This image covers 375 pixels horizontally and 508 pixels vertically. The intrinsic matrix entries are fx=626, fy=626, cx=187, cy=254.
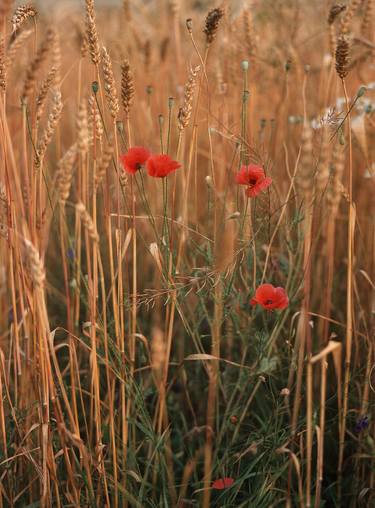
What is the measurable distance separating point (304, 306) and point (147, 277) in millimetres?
1072

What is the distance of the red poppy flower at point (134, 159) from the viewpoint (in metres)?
0.92

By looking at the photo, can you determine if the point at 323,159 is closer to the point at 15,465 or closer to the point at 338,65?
the point at 338,65

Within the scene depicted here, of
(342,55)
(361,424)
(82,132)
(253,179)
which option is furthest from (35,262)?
(361,424)

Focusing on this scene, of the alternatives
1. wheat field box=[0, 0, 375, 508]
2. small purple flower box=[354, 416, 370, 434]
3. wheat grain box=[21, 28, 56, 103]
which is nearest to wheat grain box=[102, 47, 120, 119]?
wheat field box=[0, 0, 375, 508]

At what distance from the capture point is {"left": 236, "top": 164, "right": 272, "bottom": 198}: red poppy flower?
3.11 ft

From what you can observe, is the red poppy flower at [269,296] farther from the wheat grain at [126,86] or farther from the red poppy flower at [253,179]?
the wheat grain at [126,86]

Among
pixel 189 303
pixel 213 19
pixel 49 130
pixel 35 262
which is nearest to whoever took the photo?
pixel 35 262

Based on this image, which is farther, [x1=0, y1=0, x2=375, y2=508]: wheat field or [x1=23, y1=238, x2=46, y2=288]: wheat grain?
[x1=0, y1=0, x2=375, y2=508]: wheat field

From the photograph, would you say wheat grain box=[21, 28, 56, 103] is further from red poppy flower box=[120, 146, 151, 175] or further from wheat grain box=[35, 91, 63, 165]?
red poppy flower box=[120, 146, 151, 175]

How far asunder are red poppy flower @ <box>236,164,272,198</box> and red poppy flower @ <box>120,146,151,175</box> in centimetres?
14

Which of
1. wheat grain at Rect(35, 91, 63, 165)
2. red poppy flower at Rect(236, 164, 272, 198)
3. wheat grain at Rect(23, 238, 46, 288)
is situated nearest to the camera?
wheat grain at Rect(23, 238, 46, 288)

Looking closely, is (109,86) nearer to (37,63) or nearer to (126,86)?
(126,86)

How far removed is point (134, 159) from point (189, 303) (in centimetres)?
61

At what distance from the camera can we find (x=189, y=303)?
1473 mm
